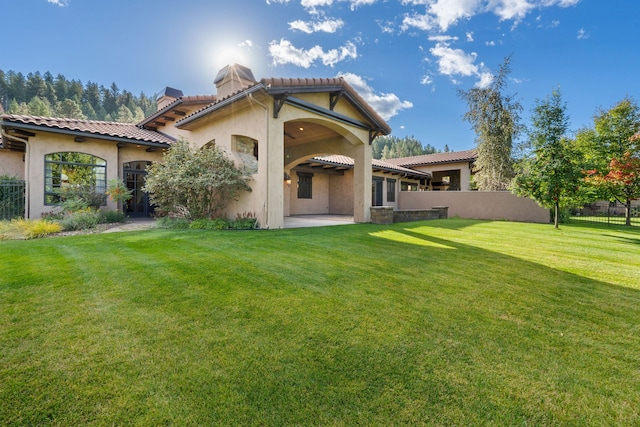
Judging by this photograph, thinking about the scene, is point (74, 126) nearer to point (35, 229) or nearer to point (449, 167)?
point (35, 229)

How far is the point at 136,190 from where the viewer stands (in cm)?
1242

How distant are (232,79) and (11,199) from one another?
32.6 feet

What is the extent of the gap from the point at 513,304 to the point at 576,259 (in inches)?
131

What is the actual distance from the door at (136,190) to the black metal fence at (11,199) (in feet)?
10.7

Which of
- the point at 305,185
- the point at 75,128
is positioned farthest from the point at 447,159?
the point at 75,128

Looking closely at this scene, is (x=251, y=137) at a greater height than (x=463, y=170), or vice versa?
(x=463, y=170)

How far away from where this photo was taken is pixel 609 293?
3336mm

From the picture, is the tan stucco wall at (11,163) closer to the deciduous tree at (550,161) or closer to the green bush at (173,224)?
the green bush at (173,224)

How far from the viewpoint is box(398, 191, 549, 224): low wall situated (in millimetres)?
14383

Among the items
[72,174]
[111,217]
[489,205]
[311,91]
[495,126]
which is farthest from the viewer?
[495,126]

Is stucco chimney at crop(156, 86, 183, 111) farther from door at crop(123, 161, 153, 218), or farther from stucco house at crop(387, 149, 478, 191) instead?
stucco house at crop(387, 149, 478, 191)

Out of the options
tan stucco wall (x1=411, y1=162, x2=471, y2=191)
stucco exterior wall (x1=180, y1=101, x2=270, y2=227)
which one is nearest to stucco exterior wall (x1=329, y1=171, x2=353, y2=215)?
stucco exterior wall (x1=180, y1=101, x2=270, y2=227)

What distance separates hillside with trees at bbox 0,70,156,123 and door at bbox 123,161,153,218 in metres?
46.4

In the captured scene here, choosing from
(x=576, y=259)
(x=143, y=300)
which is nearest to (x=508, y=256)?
(x=576, y=259)
